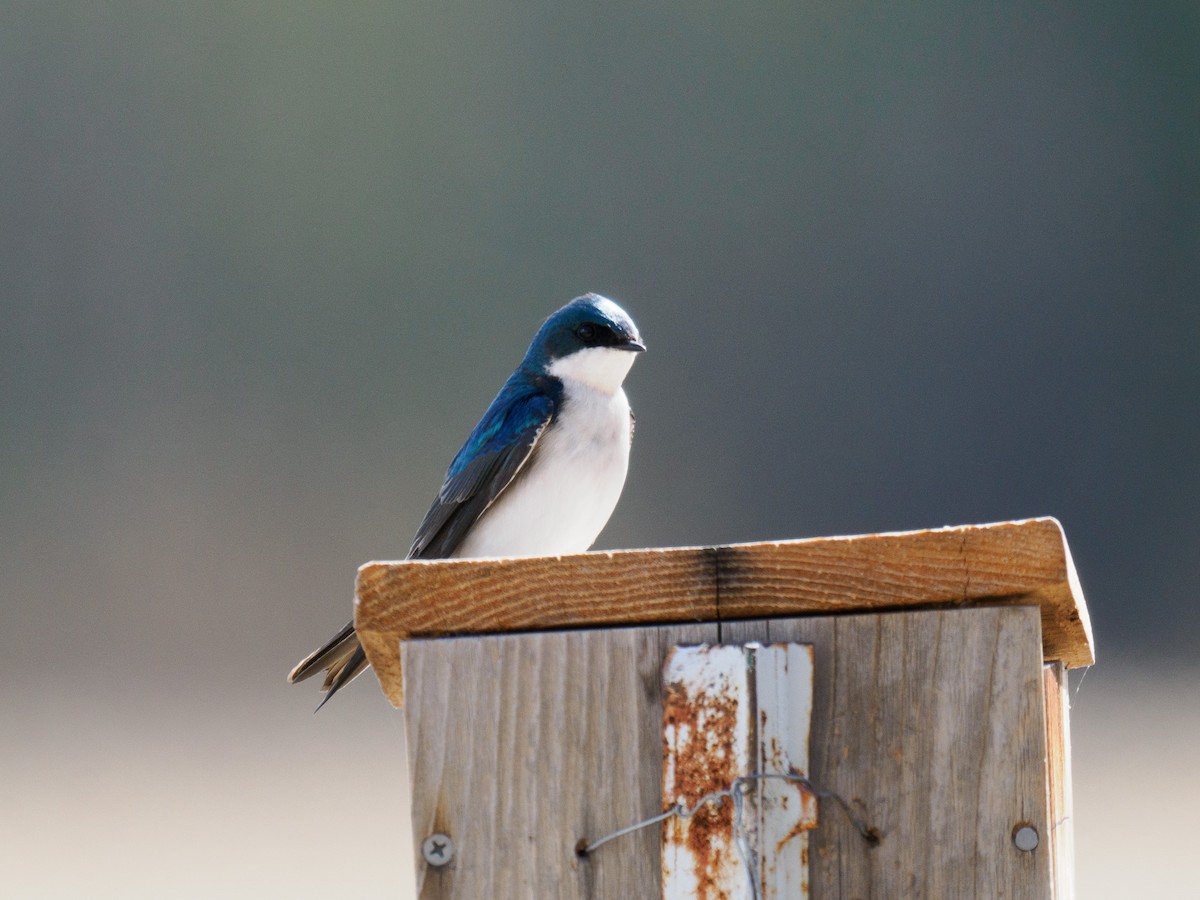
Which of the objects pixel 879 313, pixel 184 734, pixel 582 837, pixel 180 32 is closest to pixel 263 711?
pixel 184 734

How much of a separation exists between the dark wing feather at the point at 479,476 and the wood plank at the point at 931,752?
1.24 m

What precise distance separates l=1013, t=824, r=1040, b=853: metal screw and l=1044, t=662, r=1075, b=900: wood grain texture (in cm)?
5

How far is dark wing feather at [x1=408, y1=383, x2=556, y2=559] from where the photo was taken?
104 inches

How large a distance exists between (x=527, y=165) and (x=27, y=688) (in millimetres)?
4186

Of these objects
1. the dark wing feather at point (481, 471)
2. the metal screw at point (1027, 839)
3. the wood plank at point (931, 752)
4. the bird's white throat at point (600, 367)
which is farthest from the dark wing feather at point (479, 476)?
the metal screw at point (1027, 839)

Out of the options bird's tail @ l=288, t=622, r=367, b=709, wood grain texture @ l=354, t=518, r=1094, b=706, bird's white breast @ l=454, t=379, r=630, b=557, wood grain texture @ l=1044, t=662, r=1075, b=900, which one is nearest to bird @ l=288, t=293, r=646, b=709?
bird's white breast @ l=454, t=379, r=630, b=557

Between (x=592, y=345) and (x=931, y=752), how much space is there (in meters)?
1.47

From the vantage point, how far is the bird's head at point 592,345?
9.16 feet

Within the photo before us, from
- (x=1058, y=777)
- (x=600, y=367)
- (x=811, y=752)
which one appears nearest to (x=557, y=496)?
(x=600, y=367)

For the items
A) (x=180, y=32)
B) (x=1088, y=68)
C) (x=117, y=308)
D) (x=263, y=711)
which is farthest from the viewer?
(x=180, y=32)

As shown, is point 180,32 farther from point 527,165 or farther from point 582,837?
point 582,837

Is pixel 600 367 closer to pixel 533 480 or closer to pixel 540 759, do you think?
pixel 533 480

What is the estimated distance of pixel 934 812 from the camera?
1424mm

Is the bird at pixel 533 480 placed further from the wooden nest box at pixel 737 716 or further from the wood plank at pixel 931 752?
the wood plank at pixel 931 752
